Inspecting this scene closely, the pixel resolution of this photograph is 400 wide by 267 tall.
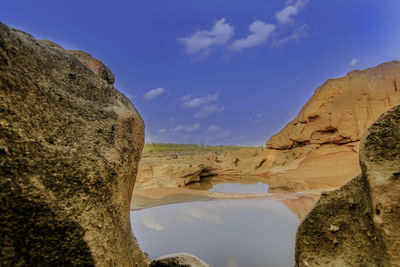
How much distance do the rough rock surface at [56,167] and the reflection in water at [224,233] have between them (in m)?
2.01

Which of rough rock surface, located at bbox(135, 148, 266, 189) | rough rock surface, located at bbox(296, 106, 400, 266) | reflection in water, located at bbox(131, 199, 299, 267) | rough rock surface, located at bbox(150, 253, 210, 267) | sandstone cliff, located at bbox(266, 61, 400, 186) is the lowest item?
reflection in water, located at bbox(131, 199, 299, 267)

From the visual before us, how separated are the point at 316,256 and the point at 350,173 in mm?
11240

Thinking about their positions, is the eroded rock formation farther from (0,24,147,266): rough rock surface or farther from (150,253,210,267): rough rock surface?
(0,24,147,266): rough rock surface

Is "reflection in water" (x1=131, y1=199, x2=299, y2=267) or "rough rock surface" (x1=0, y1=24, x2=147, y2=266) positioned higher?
"rough rock surface" (x1=0, y1=24, x2=147, y2=266)

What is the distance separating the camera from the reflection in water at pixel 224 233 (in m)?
3.03

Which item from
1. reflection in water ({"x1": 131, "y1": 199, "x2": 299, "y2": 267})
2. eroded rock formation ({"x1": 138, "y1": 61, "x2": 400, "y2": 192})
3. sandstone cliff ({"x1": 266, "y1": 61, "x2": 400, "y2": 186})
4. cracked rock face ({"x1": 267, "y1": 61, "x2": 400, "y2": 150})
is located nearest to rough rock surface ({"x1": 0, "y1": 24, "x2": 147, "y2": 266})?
reflection in water ({"x1": 131, "y1": 199, "x2": 299, "y2": 267})

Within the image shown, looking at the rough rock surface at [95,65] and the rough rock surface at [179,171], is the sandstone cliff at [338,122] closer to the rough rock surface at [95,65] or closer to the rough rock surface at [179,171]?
the rough rock surface at [179,171]

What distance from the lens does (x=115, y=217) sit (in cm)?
126

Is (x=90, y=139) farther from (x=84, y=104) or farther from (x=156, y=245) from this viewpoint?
(x=156, y=245)

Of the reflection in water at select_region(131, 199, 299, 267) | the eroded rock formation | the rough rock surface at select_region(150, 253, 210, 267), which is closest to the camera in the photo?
the rough rock surface at select_region(150, 253, 210, 267)

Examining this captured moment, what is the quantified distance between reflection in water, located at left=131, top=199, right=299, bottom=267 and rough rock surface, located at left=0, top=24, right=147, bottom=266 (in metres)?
2.01

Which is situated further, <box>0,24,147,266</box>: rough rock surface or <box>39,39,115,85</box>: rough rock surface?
<box>39,39,115,85</box>: rough rock surface

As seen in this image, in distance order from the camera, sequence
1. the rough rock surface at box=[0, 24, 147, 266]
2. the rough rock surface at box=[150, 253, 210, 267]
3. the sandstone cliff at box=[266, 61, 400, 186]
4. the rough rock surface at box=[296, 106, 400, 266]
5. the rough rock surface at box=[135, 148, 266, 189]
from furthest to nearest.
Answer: the sandstone cliff at box=[266, 61, 400, 186]
the rough rock surface at box=[135, 148, 266, 189]
the rough rock surface at box=[150, 253, 210, 267]
the rough rock surface at box=[296, 106, 400, 266]
the rough rock surface at box=[0, 24, 147, 266]

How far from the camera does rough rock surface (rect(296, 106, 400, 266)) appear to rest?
1.13 meters
